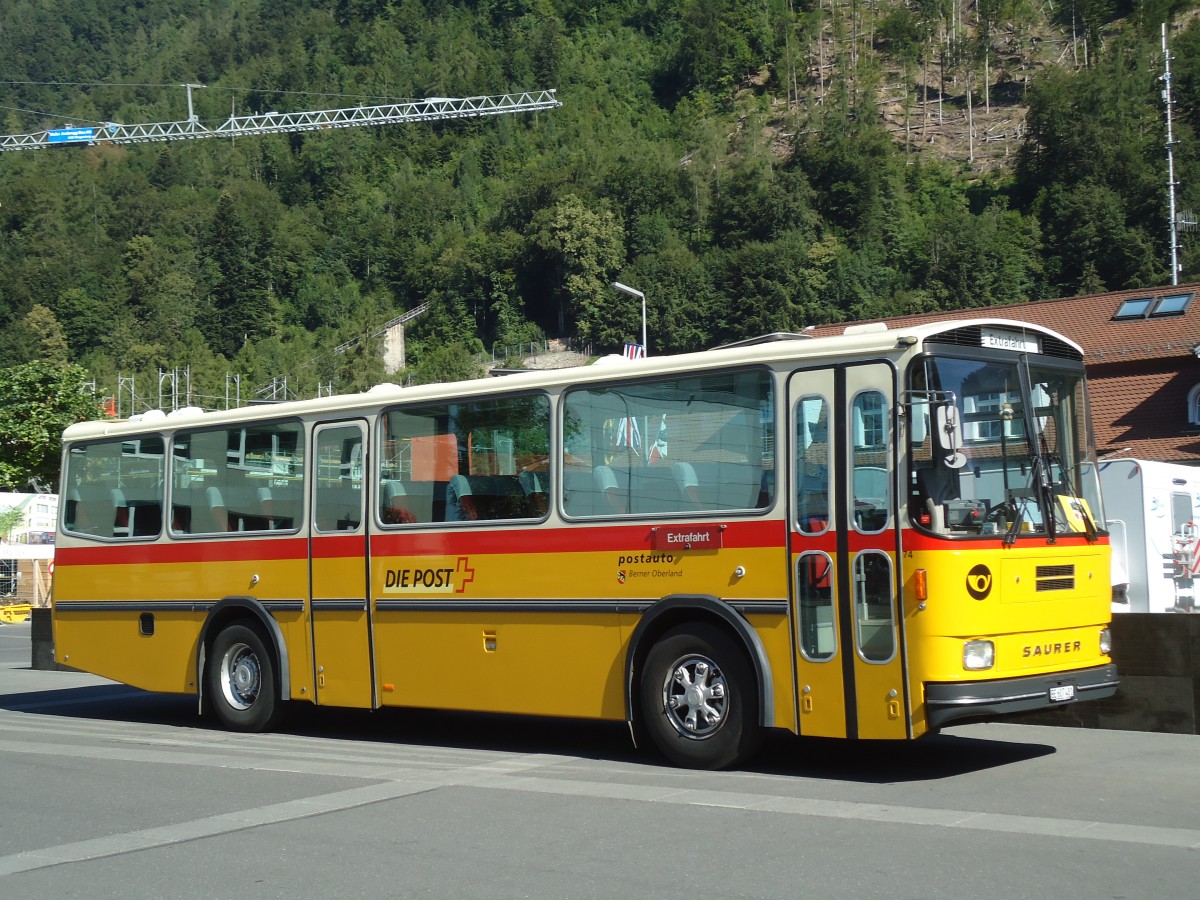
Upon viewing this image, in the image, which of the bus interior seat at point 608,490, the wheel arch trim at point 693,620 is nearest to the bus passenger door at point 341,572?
the bus interior seat at point 608,490

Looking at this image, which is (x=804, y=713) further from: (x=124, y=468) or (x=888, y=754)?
(x=124, y=468)

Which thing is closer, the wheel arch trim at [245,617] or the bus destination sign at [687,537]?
the bus destination sign at [687,537]

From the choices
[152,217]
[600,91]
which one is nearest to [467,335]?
[152,217]

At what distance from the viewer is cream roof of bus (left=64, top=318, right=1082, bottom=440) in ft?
31.7

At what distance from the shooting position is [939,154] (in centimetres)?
15488

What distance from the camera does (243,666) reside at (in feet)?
44.8

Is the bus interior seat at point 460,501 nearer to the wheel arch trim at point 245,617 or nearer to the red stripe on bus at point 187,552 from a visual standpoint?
the red stripe on bus at point 187,552

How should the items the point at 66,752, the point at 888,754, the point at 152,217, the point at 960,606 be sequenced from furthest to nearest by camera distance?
1. the point at 152,217
2. the point at 66,752
3. the point at 888,754
4. the point at 960,606

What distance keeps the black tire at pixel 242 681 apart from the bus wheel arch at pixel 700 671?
4037 millimetres

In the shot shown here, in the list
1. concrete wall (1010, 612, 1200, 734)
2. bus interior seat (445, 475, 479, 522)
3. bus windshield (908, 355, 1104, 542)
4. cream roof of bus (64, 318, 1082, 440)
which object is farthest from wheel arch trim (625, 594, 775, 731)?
concrete wall (1010, 612, 1200, 734)

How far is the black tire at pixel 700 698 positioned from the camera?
10055mm

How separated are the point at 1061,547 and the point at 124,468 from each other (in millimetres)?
9136

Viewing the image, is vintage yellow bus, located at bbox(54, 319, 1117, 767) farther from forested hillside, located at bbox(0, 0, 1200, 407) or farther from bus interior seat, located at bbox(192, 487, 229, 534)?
forested hillside, located at bbox(0, 0, 1200, 407)

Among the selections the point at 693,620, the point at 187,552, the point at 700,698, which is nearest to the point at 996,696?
the point at 700,698
